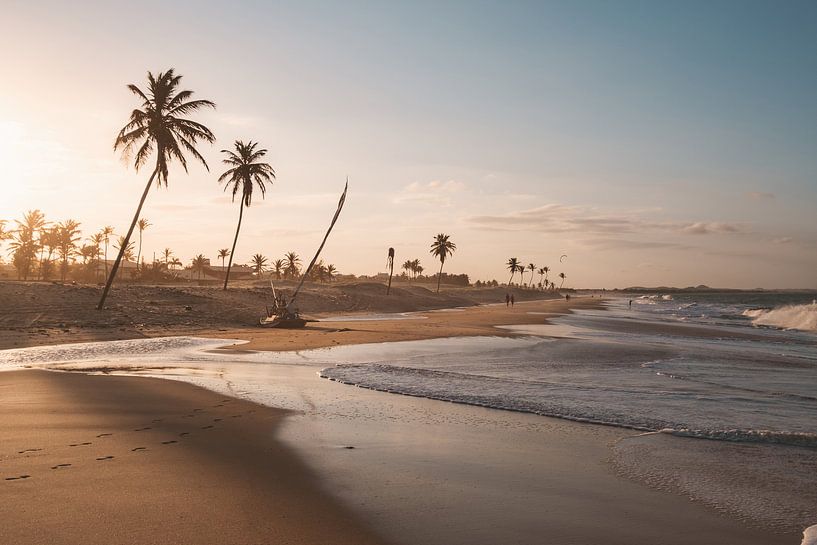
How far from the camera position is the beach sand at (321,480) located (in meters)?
4.93

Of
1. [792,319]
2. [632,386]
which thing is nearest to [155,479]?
[632,386]

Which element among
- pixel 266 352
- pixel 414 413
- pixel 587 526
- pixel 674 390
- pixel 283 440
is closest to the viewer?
pixel 587 526

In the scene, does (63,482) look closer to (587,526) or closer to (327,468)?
(327,468)

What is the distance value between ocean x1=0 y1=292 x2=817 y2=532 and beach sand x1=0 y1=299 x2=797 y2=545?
739mm

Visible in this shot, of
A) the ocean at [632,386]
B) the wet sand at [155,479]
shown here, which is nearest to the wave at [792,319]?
the ocean at [632,386]

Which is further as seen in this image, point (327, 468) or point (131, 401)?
point (131, 401)

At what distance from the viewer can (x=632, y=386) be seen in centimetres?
1377

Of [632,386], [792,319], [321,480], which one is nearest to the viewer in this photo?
[321,480]

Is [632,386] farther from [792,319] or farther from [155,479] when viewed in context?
[792,319]

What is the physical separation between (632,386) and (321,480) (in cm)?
996

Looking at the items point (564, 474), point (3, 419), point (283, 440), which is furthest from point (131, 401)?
point (564, 474)

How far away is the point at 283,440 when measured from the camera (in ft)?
26.6

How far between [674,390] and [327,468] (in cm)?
995

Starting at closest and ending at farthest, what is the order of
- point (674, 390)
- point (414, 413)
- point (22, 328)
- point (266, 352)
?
point (414, 413) → point (674, 390) → point (266, 352) → point (22, 328)
